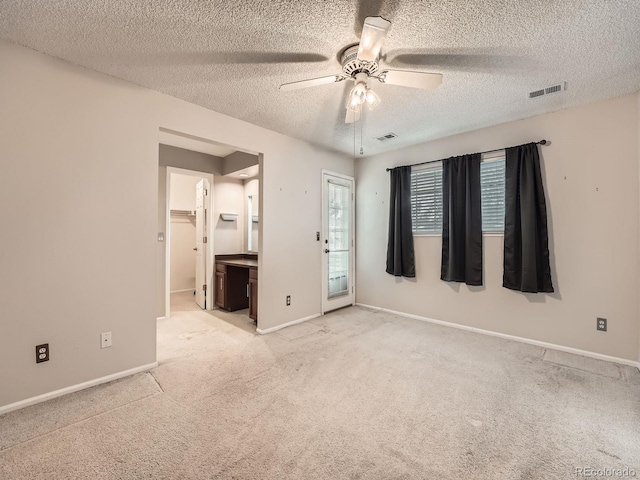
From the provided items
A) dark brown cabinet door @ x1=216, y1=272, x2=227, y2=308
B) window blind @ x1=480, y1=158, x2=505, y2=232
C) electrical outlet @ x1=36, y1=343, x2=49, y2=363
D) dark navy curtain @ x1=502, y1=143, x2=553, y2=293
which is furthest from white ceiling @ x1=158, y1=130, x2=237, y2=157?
dark navy curtain @ x1=502, y1=143, x2=553, y2=293

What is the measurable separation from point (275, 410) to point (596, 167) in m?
3.69

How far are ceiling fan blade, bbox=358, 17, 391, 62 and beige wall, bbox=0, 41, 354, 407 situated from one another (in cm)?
191

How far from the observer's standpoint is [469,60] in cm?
218

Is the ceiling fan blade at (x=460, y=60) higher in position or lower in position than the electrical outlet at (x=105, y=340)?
higher

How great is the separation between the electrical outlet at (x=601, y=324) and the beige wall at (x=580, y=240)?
0.12 feet

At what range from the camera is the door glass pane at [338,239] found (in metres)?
4.51

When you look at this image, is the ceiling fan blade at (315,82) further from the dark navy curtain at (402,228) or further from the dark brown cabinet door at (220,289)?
the dark brown cabinet door at (220,289)

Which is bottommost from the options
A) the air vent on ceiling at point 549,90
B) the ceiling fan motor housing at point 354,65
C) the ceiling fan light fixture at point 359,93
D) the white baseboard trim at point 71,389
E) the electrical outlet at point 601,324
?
the white baseboard trim at point 71,389

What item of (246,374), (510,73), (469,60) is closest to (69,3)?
(469,60)

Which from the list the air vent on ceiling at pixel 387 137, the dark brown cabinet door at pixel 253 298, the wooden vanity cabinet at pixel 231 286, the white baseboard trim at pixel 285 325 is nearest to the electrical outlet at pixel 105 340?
the white baseboard trim at pixel 285 325

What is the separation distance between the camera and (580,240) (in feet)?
9.58

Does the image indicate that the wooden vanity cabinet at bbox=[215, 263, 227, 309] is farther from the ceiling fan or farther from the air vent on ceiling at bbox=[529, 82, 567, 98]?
the air vent on ceiling at bbox=[529, 82, 567, 98]

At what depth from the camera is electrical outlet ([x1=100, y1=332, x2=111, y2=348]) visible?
7.68 feet

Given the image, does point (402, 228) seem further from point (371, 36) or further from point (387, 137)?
point (371, 36)
